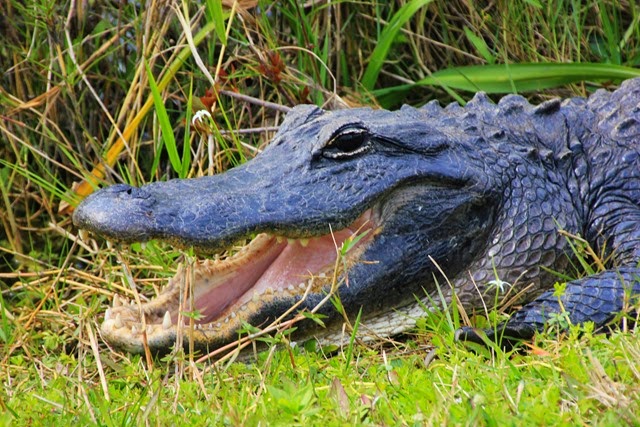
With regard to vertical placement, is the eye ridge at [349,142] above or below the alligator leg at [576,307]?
above

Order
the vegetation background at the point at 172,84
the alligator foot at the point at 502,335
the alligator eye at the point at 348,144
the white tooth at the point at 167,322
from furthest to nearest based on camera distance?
the vegetation background at the point at 172,84 < the alligator eye at the point at 348,144 < the white tooth at the point at 167,322 < the alligator foot at the point at 502,335

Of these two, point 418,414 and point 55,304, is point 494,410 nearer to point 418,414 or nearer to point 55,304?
point 418,414

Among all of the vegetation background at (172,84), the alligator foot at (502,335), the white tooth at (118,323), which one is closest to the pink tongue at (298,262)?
the vegetation background at (172,84)

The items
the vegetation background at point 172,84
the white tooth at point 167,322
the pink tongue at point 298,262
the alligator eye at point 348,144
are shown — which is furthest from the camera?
the vegetation background at point 172,84

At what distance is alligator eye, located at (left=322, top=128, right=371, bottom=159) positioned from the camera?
344 cm

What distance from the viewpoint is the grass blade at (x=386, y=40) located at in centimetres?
470

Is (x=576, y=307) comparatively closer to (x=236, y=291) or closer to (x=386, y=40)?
(x=236, y=291)

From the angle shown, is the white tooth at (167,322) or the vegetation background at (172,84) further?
the vegetation background at (172,84)

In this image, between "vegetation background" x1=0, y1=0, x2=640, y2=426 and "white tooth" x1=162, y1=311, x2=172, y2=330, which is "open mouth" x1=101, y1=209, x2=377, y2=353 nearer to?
"white tooth" x1=162, y1=311, x2=172, y2=330

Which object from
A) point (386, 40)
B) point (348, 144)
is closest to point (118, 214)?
point (348, 144)

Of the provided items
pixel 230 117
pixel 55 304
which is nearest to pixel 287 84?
pixel 230 117

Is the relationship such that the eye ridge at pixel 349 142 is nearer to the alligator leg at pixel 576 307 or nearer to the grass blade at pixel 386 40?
the alligator leg at pixel 576 307

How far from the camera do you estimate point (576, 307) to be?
10.1ft

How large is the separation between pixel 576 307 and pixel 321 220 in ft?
2.95
